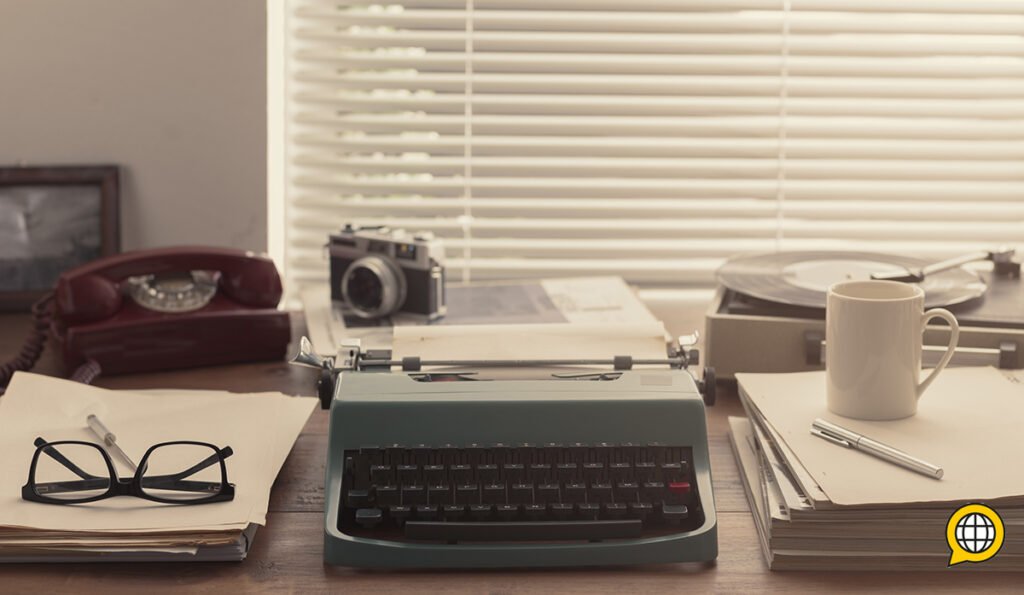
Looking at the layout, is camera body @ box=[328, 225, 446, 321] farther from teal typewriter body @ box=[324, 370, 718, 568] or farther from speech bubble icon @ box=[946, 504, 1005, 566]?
speech bubble icon @ box=[946, 504, 1005, 566]

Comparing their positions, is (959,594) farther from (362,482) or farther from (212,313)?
Result: (212,313)

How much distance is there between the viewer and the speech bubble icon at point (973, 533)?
971mm

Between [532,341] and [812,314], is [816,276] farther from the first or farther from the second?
[532,341]

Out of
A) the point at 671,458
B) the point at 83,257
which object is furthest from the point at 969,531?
the point at 83,257

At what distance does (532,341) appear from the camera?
4.35 feet

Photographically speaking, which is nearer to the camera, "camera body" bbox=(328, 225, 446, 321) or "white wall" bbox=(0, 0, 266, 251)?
"camera body" bbox=(328, 225, 446, 321)

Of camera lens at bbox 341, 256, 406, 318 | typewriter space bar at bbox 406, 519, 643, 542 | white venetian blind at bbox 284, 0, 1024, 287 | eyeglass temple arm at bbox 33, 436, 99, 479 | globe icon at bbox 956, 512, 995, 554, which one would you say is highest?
white venetian blind at bbox 284, 0, 1024, 287

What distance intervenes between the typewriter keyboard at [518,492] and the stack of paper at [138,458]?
103mm

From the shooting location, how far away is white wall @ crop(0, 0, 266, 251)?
1.72m

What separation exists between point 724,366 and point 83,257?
94cm

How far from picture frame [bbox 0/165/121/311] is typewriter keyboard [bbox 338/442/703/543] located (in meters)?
0.86

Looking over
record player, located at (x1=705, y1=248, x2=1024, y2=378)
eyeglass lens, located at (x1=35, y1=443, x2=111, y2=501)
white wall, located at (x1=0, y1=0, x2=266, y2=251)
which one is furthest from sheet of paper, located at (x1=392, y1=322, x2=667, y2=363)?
white wall, located at (x1=0, y1=0, x2=266, y2=251)

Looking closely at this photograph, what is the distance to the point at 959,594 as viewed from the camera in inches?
37.4

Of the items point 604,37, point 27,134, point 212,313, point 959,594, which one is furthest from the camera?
point 604,37
